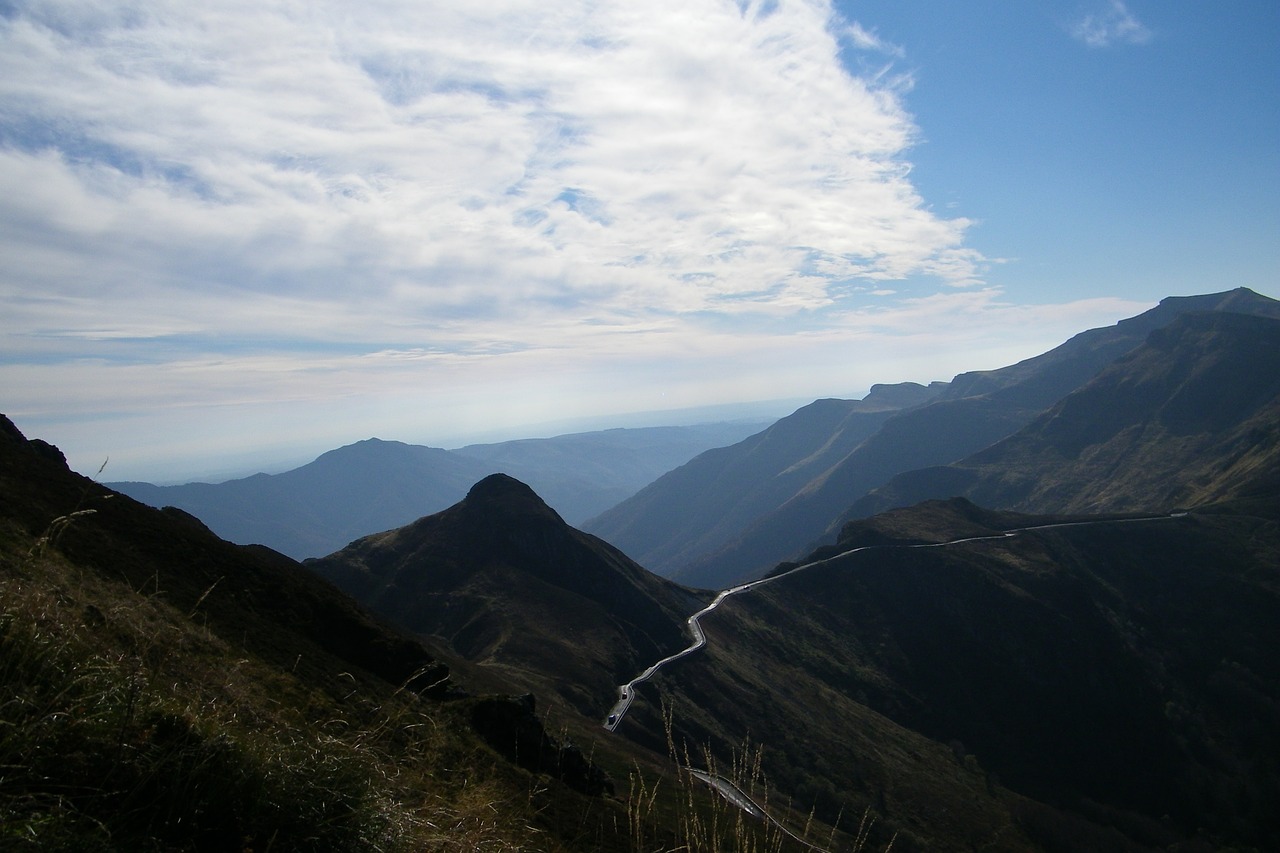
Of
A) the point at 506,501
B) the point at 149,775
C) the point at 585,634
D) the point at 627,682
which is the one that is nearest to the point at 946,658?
the point at 627,682

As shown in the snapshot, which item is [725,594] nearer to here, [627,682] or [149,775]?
[627,682]

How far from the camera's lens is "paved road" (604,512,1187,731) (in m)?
60.3

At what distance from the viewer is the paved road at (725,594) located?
6027 centimetres

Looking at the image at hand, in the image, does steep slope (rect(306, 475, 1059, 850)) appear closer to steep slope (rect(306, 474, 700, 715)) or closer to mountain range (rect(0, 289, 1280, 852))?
steep slope (rect(306, 474, 700, 715))

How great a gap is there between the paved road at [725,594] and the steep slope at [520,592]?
1.64 metres

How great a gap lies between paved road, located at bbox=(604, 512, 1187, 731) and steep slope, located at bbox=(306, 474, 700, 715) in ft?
5.37

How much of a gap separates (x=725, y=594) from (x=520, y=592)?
115ft

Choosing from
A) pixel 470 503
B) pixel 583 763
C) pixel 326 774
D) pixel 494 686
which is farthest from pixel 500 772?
pixel 470 503

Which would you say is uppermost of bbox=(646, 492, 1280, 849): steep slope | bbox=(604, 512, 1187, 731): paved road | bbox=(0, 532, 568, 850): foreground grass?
bbox=(0, 532, 568, 850): foreground grass

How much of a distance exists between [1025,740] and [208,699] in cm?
10202

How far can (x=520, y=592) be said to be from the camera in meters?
82.8

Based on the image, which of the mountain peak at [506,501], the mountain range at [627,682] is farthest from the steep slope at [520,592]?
the mountain range at [627,682]

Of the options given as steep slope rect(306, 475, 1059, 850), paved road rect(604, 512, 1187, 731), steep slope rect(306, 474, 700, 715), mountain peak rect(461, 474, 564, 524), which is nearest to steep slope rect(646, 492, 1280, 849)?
steep slope rect(306, 475, 1059, 850)

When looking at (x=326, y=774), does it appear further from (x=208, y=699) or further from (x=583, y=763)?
(x=583, y=763)
